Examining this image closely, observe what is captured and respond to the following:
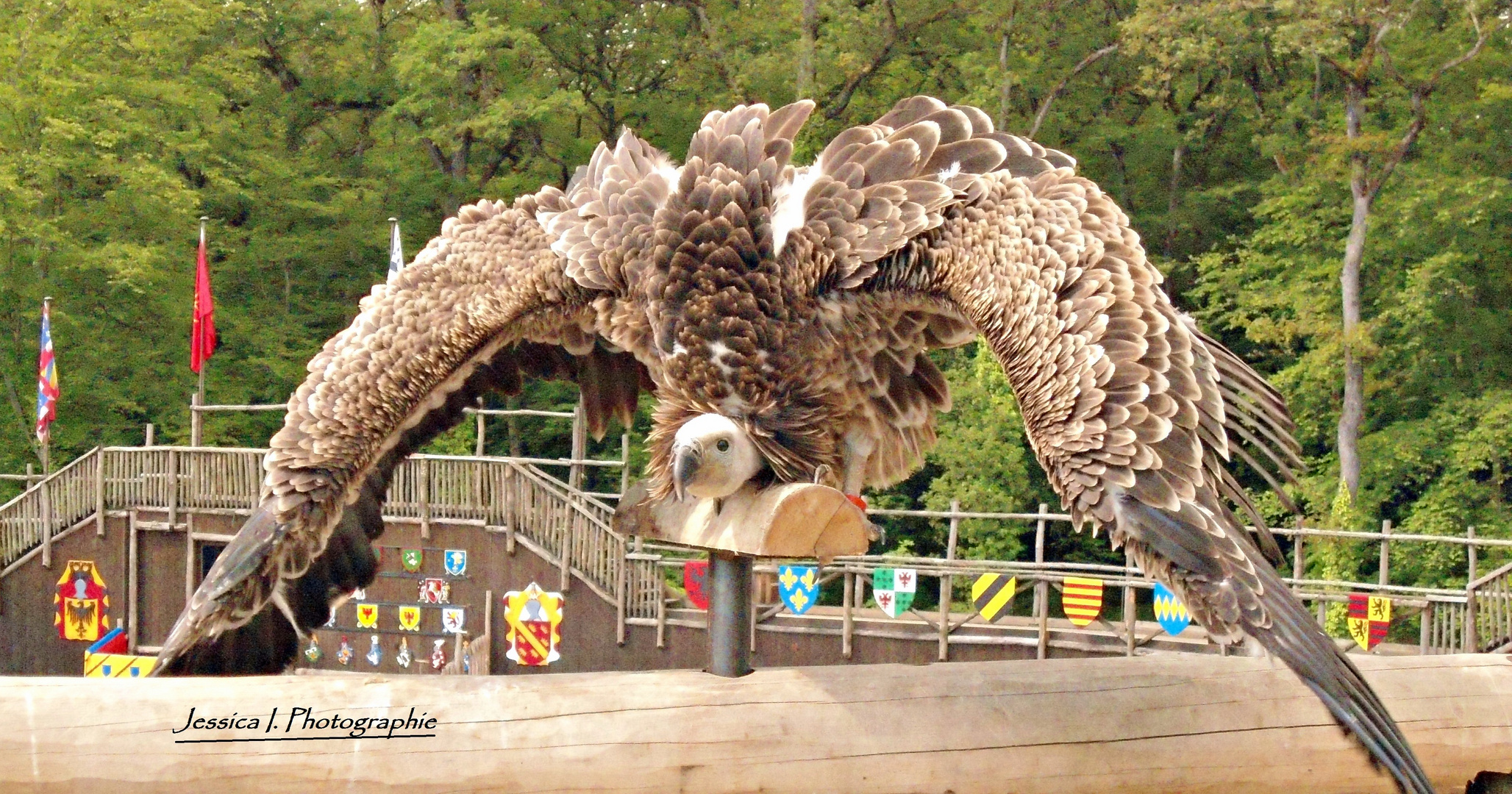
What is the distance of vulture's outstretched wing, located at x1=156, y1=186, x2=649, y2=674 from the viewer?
14.8 ft

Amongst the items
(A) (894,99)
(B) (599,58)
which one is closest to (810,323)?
(A) (894,99)

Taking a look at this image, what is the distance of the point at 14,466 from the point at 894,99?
44.9 ft

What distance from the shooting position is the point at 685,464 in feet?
13.8

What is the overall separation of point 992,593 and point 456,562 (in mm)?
5837

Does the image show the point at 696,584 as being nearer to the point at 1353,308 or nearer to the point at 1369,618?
the point at 1369,618

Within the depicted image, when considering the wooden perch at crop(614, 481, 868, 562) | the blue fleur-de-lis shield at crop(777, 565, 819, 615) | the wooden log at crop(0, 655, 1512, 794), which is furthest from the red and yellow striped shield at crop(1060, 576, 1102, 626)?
the wooden log at crop(0, 655, 1512, 794)

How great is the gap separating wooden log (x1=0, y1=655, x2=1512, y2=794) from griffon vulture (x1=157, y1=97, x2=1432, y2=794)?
1.61ft

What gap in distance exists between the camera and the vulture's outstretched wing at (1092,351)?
3350mm

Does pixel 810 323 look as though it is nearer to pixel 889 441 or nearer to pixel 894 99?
pixel 889 441

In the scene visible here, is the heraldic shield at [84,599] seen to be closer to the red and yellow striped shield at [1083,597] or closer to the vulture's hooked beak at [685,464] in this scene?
the red and yellow striped shield at [1083,597]

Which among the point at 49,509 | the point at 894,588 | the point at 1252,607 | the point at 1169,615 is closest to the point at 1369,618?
the point at 1169,615

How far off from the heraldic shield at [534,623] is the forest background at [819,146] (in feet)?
19.2

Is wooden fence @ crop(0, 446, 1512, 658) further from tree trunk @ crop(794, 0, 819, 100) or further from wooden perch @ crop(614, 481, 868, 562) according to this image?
wooden perch @ crop(614, 481, 868, 562)

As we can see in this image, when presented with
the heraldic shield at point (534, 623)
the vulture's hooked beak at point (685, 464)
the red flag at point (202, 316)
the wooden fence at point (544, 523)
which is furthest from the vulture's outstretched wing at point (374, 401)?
the red flag at point (202, 316)
